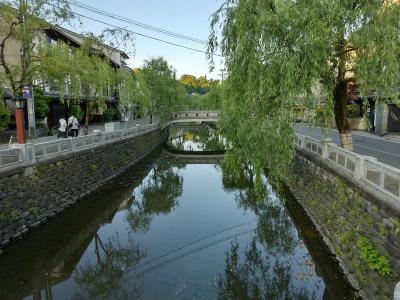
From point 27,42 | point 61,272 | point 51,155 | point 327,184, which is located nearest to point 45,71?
point 27,42

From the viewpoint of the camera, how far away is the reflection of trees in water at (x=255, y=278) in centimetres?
979

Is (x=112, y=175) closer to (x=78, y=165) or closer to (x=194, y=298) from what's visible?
(x=78, y=165)

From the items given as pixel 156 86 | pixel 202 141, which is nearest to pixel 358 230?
pixel 156 86

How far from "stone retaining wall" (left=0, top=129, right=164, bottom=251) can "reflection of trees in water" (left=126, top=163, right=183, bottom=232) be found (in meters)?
3.02

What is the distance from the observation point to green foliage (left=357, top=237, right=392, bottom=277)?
772cm

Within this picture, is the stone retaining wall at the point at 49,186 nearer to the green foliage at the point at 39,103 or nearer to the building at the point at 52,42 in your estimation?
the building at the point at 52,42

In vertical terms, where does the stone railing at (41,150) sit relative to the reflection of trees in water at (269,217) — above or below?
above

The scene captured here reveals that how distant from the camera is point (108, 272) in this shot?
1134 cm

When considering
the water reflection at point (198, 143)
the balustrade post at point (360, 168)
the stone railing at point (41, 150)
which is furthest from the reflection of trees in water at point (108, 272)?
the water reflection at point (198, 143)

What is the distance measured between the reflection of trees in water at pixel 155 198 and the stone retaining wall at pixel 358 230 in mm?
7996

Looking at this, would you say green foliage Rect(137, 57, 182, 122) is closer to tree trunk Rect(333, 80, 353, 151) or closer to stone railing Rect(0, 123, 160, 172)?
stone railing Rect(0, 123, 160, 172)

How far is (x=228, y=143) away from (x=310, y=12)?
600 cm

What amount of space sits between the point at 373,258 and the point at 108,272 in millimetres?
8306

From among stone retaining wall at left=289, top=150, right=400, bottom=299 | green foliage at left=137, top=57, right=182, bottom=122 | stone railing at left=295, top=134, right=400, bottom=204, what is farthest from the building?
stone retaining wall at left=289, top=150, right=400, bottom=299
